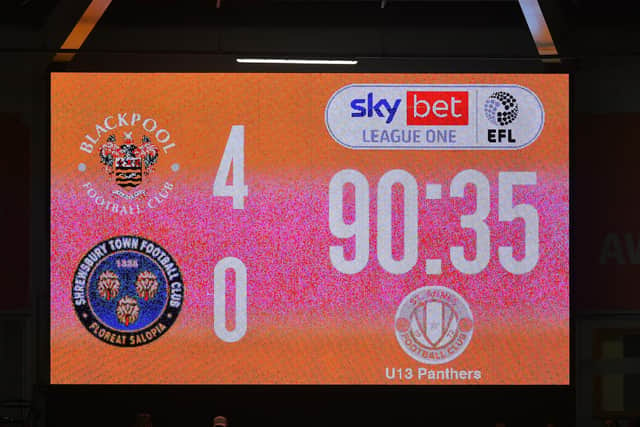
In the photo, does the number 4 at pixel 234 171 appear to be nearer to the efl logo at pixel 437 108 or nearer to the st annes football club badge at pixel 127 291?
the st annes football club badge at pixel 127 291

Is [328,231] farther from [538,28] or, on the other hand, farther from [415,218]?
[538,28]

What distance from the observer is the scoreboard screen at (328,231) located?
5.25m

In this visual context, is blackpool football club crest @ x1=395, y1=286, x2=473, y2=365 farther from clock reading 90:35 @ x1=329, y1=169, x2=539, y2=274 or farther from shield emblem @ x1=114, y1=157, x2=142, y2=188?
shield emblem @ x1=114, y1=157, x2=142, y2=188

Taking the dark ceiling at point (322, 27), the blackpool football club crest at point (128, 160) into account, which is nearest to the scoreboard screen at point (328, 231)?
the blackpool football club crest at point (128, 160)

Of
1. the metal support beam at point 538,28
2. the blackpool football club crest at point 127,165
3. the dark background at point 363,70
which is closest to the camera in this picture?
the metal support beam at point 538,28

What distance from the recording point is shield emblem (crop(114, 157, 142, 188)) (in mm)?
5230

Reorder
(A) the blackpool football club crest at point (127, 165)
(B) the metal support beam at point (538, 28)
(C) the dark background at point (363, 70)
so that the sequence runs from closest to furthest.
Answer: (B) the metal support beam at point (538, 28) < (A) the blackpool football club crest at point (127, 165) < (C) the dark background at point (363, 70)

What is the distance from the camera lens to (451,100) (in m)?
5.29

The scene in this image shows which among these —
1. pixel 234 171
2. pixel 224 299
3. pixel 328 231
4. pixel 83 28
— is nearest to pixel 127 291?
pixel 224 299

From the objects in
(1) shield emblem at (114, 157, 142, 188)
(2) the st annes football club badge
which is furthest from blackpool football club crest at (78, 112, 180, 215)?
(2) the st annes football club badge

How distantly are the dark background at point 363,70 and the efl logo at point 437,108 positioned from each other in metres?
0.29
